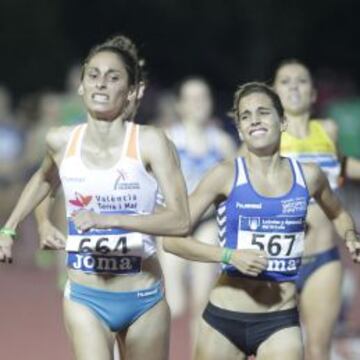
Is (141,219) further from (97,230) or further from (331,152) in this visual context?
(331,152)

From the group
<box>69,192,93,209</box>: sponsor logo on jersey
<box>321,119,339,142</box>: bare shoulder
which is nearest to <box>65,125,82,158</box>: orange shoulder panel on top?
<box>69,192,93,209</box>: sponsor logo on jersey

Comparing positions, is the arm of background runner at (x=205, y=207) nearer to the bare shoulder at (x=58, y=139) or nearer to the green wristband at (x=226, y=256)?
the green wristband at (x=226, y=256)

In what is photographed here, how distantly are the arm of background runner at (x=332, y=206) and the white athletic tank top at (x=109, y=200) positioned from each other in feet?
2.82

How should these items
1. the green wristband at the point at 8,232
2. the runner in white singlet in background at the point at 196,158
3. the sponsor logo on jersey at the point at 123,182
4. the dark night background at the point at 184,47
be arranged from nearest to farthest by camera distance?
the sponsor logo on jersey at the point at 123,182 < the green wristband at the point at 8,232 < the runner in white singlet in background at the point at 196,158 < the dark night background at the point at 184,47

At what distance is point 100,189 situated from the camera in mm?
7172

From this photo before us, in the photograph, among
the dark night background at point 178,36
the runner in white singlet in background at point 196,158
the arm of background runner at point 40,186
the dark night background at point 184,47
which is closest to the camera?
the arm of background runner at point 40,186

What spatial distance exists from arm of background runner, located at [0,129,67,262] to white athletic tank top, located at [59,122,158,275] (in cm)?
13

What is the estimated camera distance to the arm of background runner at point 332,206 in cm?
757

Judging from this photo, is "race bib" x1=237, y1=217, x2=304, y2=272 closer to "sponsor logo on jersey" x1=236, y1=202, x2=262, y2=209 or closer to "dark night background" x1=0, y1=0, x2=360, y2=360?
"sponsor logo on jersey" x1=236, y1=202, x2=262, y2=209

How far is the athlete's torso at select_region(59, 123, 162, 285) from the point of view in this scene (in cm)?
717

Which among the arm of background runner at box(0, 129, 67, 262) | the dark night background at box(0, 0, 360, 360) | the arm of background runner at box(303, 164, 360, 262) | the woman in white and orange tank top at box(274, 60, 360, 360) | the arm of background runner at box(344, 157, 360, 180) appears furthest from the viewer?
the dark night background at box(0, 0, 360, 360)

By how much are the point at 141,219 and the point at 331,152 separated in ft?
8.32

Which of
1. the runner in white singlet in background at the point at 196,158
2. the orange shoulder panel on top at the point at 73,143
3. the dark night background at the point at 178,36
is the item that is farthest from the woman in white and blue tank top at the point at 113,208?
the dark night background at the point at 178,36

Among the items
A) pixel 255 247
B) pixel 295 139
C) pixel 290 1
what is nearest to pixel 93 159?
pixel 255 247
